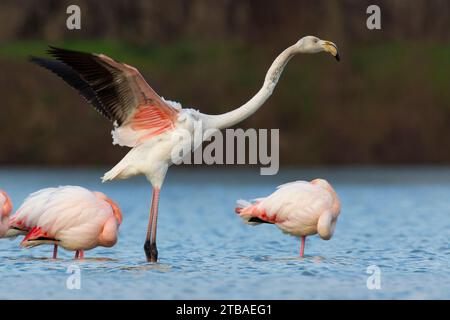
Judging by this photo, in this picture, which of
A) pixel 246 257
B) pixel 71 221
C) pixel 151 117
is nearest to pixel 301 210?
pixel 246 257

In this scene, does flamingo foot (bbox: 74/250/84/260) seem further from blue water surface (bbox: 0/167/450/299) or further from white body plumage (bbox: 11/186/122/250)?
white body plumage (bbox: 11/186/122/250)

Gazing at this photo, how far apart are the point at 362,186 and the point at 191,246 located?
34.8 ft

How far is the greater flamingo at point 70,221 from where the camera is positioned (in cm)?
1160

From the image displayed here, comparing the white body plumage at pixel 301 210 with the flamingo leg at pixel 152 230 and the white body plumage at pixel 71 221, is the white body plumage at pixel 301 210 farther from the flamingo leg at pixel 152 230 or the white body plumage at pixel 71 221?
the white body plumage at pixel 71 221

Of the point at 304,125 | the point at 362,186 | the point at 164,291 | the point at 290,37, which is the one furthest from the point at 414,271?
the point at 290,37

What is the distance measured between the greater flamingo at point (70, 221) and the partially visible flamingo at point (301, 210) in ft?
5.46

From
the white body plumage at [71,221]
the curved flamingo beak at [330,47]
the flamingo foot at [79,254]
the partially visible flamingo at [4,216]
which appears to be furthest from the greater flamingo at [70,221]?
the curved flamingo beak at [330,47]

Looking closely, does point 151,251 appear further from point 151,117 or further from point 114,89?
point 114,89

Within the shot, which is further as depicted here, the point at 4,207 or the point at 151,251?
the point at 4,207

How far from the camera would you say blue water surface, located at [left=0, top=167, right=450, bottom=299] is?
10352 millimetres

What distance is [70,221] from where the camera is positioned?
11625 millimetres

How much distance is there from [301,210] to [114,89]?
2.57 m

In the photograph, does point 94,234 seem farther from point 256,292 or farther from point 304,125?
point 304,125

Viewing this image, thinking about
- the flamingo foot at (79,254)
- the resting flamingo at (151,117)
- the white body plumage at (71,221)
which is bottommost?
the flamingo foot at (79,254)
